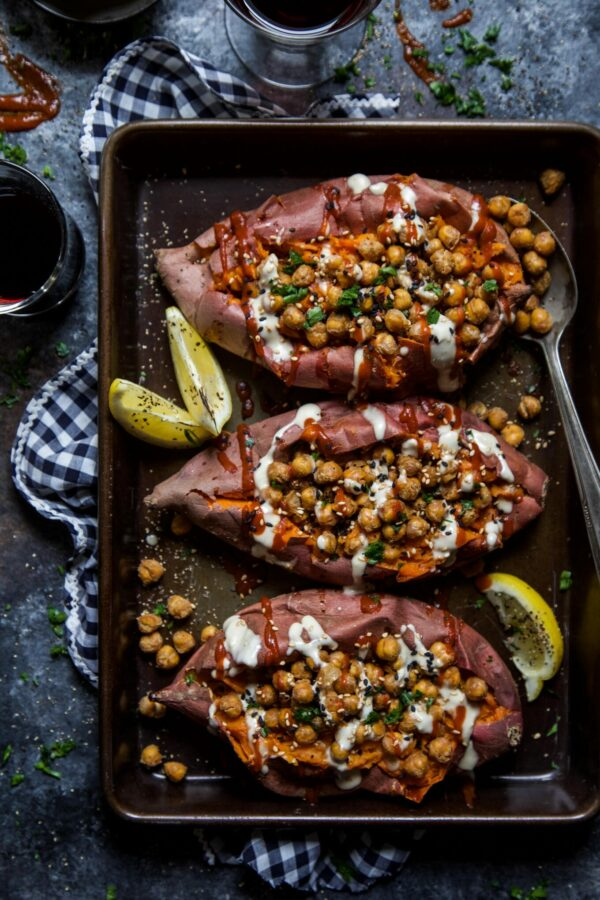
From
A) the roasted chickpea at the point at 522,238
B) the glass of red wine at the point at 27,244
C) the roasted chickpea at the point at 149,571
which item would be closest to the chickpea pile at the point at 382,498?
the roasted chickpea at the point at 149,571

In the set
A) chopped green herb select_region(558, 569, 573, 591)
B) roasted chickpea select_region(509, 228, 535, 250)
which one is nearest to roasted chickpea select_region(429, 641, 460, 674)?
chopped green herb select_region(558, 569, 573, 591)

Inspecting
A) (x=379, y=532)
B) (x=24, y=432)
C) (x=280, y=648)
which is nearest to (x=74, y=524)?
(x=24, y=432)

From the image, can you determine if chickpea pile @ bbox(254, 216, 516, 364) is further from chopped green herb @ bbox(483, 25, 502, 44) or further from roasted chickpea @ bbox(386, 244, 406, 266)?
chopped green herb @ bbox(483, 25, 502, 44)

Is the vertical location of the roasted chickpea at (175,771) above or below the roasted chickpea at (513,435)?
below

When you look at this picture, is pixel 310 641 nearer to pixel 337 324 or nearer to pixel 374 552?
pixel 374 552

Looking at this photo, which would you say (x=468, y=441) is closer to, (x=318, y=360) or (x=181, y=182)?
(x=318, y=360)

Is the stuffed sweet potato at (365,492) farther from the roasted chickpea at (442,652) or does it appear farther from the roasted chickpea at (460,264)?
the roasted chickpea at (460,264)

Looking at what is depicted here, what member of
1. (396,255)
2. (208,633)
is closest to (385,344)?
(396,255)

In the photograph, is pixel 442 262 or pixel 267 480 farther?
pixel 267 480
